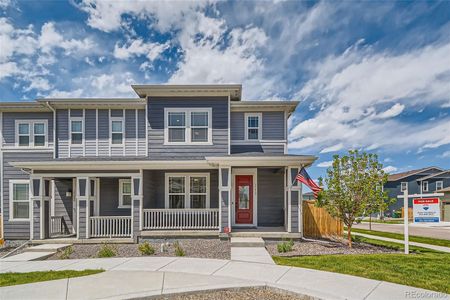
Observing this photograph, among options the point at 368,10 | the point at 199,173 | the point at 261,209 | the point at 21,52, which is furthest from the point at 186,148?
the point at 368,10

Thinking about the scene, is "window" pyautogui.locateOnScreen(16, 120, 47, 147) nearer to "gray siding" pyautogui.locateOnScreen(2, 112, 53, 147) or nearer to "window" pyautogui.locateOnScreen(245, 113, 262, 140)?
"gray siding" pyautogui.locateOnScreen(2, 112, 53, 147)

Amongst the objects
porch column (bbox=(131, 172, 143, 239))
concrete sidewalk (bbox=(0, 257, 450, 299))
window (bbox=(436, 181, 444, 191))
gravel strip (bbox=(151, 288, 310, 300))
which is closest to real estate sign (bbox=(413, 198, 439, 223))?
concrete sidewalk (bbox=(0, 257, 450, 299))

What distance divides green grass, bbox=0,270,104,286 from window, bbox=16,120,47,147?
8.44 m

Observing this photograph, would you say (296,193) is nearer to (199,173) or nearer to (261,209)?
(261,209)

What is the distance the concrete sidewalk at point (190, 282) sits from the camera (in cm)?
493

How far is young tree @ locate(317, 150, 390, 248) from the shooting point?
930cm

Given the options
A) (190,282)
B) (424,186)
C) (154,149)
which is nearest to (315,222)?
(154,149)

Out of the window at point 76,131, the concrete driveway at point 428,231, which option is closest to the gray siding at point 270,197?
the window at point 76,131

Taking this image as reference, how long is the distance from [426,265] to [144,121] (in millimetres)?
11910

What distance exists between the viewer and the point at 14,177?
1266 centimetres

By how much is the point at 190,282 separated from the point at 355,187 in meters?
6.71

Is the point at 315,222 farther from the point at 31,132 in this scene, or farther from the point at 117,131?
the point at 31,132

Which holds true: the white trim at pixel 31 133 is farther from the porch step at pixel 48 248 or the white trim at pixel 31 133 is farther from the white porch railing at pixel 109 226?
the porch step at pixel 48 248

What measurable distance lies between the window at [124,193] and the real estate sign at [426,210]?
11648mm
